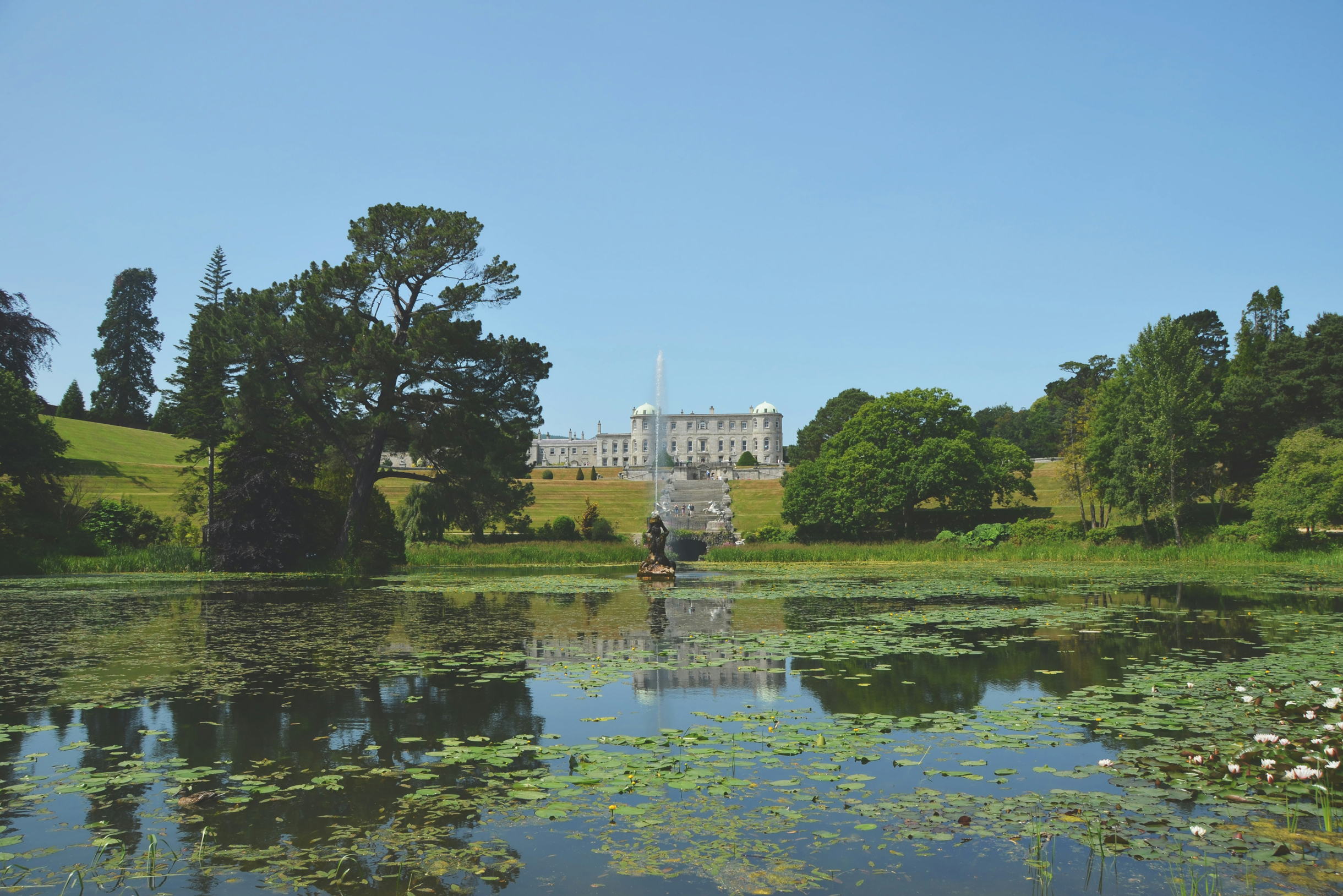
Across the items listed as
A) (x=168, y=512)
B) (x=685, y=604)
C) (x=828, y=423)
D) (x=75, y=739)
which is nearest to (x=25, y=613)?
(x=75, y=739)

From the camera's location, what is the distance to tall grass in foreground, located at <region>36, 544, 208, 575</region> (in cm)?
2712

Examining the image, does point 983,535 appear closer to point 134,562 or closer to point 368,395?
point 368,395

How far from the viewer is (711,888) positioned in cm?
409

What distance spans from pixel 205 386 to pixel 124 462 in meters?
31.9

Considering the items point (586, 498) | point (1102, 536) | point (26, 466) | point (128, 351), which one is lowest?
point (1102, 536)

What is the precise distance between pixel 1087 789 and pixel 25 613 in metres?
17.4

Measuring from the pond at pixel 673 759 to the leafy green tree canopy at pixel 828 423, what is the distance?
271ft

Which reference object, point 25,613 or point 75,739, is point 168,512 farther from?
point 75,739

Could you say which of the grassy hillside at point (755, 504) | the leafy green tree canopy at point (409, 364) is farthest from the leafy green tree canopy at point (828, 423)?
the leafy green tree canopy at point (409, 364)

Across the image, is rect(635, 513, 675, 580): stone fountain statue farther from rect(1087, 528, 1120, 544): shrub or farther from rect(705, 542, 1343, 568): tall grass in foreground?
rect(1087, 528, 1120, 544): shrub

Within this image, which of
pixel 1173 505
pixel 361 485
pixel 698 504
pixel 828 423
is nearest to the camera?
pixel 361 485

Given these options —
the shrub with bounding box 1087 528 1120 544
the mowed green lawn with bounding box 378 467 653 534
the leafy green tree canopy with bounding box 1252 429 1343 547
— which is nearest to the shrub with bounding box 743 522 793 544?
the mowed green lawn with bounding box 378 467 653 534

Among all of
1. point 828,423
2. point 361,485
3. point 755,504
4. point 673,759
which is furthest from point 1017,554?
point 828,423

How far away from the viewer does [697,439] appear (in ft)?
474
